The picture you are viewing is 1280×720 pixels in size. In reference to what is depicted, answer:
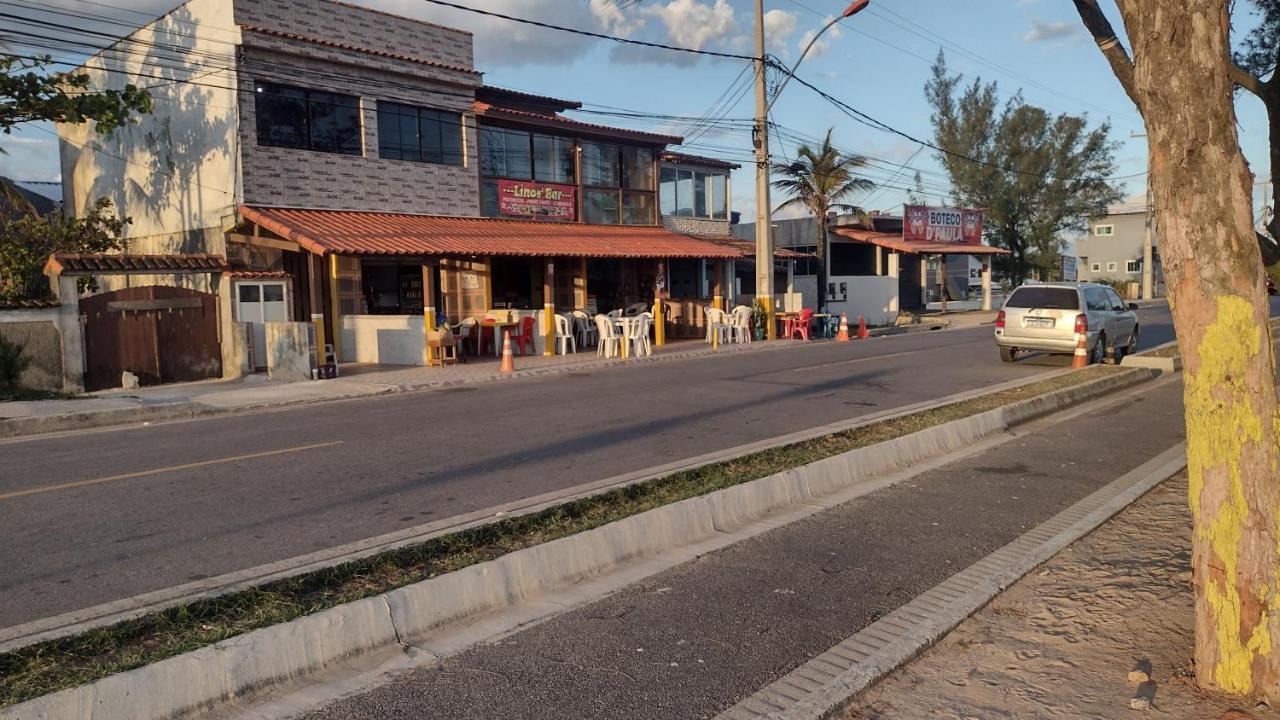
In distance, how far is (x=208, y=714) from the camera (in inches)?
145

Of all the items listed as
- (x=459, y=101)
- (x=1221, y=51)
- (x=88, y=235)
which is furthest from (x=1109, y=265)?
(x=1221, y=51)

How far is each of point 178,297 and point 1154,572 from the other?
1632 cm

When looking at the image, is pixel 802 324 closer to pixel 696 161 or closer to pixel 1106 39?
pixel 696 161

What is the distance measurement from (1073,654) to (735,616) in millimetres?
1650

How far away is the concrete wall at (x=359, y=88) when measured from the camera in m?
19.1

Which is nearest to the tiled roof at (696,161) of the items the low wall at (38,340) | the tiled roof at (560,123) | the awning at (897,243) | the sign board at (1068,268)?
the tiled roof at (560,123)

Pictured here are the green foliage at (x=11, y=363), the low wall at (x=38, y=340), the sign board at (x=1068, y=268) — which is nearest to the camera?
the green foliage at (x=11, y=363)

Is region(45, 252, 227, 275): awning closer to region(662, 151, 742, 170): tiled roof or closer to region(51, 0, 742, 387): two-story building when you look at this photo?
region(51, 0, 742, 387): two-story building

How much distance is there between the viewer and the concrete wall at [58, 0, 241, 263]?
19.2 meters

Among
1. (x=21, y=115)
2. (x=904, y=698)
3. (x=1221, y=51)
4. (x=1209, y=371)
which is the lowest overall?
(x=904, y=698)

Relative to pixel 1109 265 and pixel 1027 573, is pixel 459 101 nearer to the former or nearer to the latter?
pixel 1027 573

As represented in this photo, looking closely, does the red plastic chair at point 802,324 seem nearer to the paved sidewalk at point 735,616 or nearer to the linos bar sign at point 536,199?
the linos bar sign at point 536,199

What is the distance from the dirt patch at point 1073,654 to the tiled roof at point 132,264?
15334 millimetres

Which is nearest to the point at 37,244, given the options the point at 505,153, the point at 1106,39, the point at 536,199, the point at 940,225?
the point at 505,153
